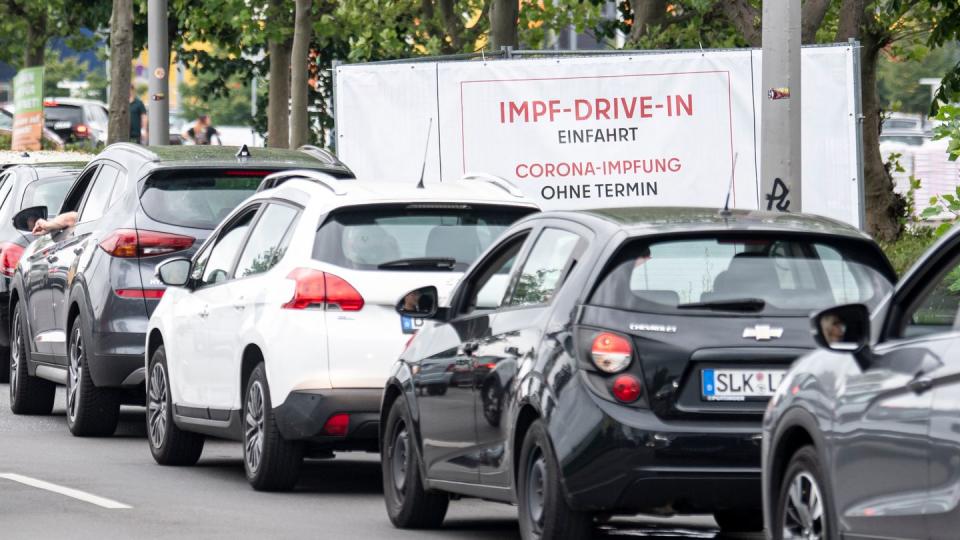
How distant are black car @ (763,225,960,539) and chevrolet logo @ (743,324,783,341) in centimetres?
85

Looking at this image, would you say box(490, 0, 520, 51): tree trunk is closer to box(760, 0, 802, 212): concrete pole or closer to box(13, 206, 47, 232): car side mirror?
box(13, 206, 47, 232): car side mirror

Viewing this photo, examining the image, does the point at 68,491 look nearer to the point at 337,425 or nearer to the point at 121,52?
the point at 337,425

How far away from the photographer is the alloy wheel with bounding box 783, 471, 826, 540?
22.7 feet

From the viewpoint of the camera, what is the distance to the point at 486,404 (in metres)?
9.06

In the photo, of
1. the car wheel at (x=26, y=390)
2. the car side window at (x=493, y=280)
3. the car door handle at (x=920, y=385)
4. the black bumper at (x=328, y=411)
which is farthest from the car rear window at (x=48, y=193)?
the car door handle at (x=920, y=385)

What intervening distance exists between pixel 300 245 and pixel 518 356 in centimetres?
251

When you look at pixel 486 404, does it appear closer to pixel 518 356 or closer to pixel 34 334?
pixel 518 356

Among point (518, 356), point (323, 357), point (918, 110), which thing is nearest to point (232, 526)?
point (323, 357)

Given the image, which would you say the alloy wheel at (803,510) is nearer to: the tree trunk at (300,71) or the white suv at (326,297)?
the white suv at (326,297)

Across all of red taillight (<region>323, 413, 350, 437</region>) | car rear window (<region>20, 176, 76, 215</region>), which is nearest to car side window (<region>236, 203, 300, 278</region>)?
red taillight (<region>323, 413, 350, 437</region>)

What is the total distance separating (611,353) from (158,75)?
1933cm

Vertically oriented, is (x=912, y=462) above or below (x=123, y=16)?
below

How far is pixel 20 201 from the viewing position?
18.5 m

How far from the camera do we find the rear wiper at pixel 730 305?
827 cm
